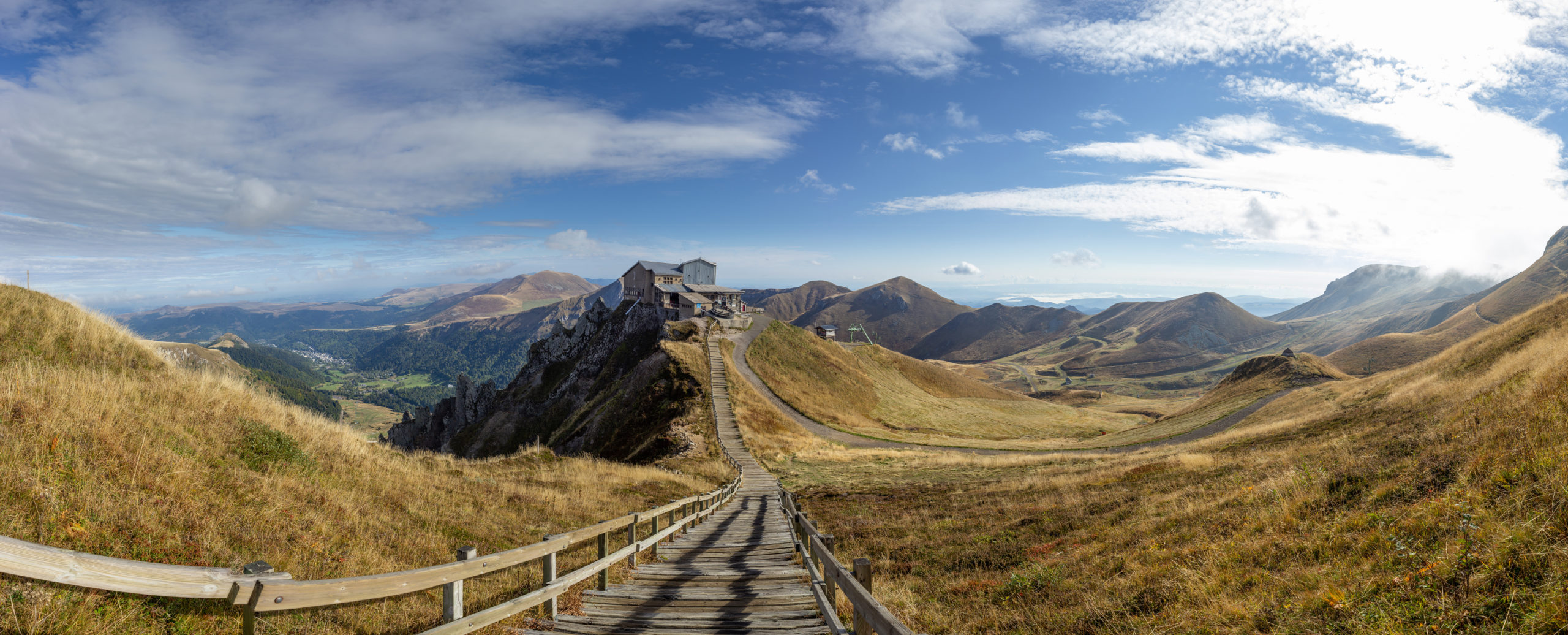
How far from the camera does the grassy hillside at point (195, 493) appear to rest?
195 inches

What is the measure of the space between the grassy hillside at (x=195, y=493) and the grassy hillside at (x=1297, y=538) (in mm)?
6814

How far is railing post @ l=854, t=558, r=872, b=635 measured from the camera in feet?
16.5

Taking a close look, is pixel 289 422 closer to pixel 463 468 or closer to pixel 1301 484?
pixel 463 468

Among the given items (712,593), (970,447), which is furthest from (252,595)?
(970,447)

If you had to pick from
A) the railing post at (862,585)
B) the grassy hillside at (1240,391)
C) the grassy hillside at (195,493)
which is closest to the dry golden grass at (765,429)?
the grassy hillside at (195,493)

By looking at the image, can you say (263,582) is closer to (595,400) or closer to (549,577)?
(549,577)

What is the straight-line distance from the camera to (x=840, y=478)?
96.4 ft

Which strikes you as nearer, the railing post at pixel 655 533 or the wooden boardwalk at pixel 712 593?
the wooden boardwalk at pixel 712 593

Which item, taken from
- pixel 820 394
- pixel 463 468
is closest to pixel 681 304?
pixel 820 394

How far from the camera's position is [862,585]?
5.77 metres

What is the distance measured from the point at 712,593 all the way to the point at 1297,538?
8244 millimetres

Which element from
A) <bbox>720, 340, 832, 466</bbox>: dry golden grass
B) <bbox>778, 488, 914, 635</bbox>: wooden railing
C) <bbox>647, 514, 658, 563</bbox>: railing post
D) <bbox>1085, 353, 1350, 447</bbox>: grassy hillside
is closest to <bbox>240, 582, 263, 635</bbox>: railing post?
<bbox>778, 488, 914, 635</bbox>: wooden railing

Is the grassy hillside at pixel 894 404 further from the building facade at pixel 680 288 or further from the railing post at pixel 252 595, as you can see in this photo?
the railing post at pixel 252 595

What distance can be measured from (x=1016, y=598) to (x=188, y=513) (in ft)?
35.2
